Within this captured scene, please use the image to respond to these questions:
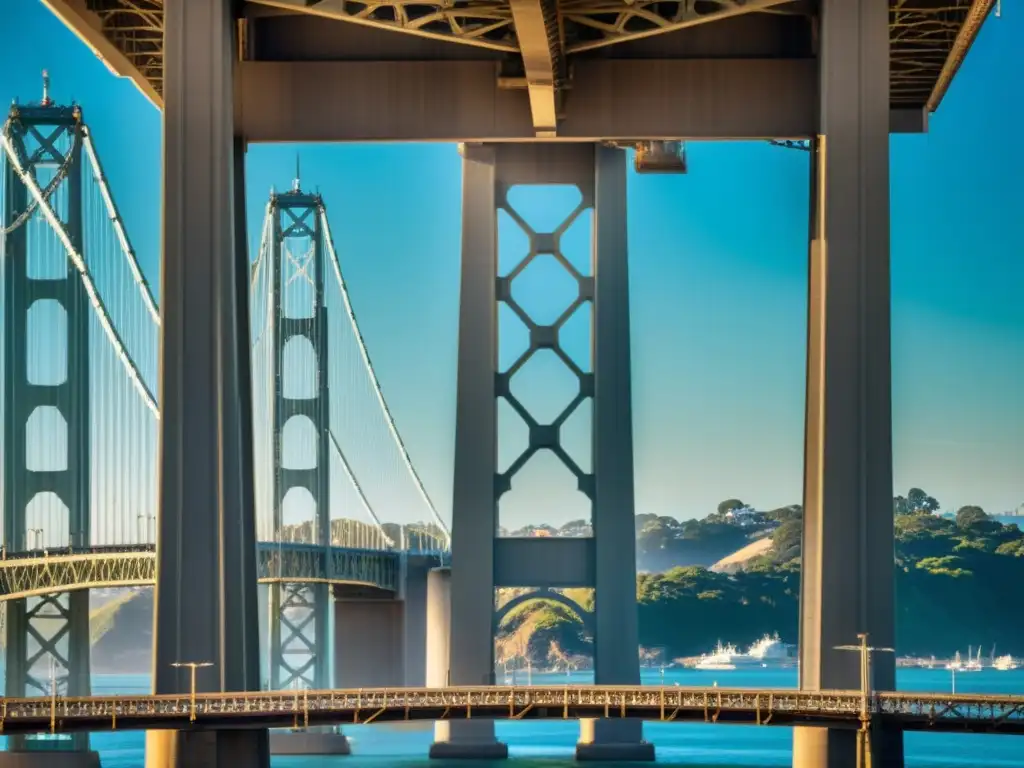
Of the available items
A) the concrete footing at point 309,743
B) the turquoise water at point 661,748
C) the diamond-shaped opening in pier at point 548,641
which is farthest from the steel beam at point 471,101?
the diamond-shaped opening in pier at point 548,641

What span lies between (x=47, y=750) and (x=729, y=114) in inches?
941

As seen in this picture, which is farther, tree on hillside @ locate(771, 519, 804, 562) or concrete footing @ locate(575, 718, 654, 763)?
tree on hillside @ locate(771, 519, 804, 562)

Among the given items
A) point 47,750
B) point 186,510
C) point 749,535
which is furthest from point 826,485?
point 749,535

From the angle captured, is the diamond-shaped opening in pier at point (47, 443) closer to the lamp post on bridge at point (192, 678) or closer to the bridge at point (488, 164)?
the bridge at point (488, 164)

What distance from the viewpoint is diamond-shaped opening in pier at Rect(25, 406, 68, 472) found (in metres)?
67.2

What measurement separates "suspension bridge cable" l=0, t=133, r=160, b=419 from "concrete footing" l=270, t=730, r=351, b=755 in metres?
11.1

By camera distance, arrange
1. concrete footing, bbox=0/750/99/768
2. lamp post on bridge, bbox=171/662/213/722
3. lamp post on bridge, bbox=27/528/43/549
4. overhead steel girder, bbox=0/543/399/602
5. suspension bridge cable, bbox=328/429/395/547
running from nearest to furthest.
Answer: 1. lamp post on bridge, bbox=171/662/213/722
2. concrete footing, bbox=0/750/99/768
3. overhead steel girder, bbox=0/543/399/602
4. lamp post on bridge, bbox=27/528/43/549
5. suspension bridge cable, bbox=328/429/395/547

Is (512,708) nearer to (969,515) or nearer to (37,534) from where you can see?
(37,534)

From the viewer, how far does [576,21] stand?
4184 centimetres

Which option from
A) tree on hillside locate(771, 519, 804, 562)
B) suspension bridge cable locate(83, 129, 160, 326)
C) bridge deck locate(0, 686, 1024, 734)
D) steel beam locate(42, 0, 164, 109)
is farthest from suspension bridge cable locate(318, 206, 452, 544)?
tree on hillside locate(771, 519, 804, 562)

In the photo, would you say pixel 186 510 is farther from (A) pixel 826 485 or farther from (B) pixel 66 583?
(B) pixel 66 583

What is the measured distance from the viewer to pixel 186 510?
3944cm

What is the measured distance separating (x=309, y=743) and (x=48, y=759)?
18.1 metres

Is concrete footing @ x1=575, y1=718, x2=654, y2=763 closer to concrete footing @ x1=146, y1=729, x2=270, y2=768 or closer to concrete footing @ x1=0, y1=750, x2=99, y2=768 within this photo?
concrete footing @ x1=0, y1=750, x2=99, y2=768
